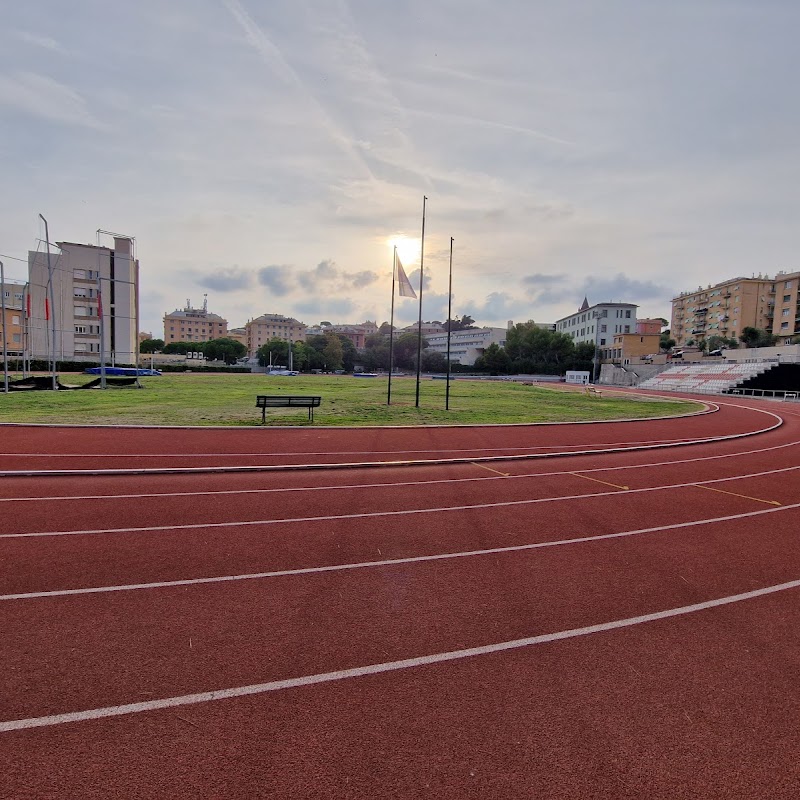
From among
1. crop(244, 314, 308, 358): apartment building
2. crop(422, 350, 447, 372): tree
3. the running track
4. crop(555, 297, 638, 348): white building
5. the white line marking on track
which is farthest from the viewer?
crop(244, 314, 308, 358): apartment building

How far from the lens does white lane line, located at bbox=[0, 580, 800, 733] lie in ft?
11.4

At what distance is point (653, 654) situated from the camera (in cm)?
444

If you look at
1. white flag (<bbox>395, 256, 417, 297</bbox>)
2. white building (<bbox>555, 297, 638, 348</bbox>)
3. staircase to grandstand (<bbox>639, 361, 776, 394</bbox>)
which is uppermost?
white building (<bbox>555, 297, 638, 348</bbox>)

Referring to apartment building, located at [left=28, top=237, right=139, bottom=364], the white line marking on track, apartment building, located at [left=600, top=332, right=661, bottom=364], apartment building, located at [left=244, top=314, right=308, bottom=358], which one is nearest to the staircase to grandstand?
apartment building, located at [left=600, top=332, right=661, bottom=364]

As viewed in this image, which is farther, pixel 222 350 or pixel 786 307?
pixel 222 350

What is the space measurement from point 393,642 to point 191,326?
170 m

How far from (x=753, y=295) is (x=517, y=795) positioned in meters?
117

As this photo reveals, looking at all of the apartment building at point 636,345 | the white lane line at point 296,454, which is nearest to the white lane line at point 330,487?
the white lane line at point 296,454

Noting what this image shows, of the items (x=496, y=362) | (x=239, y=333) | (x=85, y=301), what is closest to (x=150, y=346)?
(x=239, y=333)

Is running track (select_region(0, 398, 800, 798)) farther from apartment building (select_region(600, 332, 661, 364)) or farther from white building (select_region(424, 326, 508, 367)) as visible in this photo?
white building (select_region(424, 326, 508, 367))

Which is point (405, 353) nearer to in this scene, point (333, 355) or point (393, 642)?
point (333, 355)

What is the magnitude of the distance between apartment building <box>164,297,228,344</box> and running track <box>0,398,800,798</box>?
6189 inches

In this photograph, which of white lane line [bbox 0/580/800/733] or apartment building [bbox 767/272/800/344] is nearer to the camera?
white lane line [bbox 0/580/800/733]

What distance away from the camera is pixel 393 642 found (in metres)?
4.53
